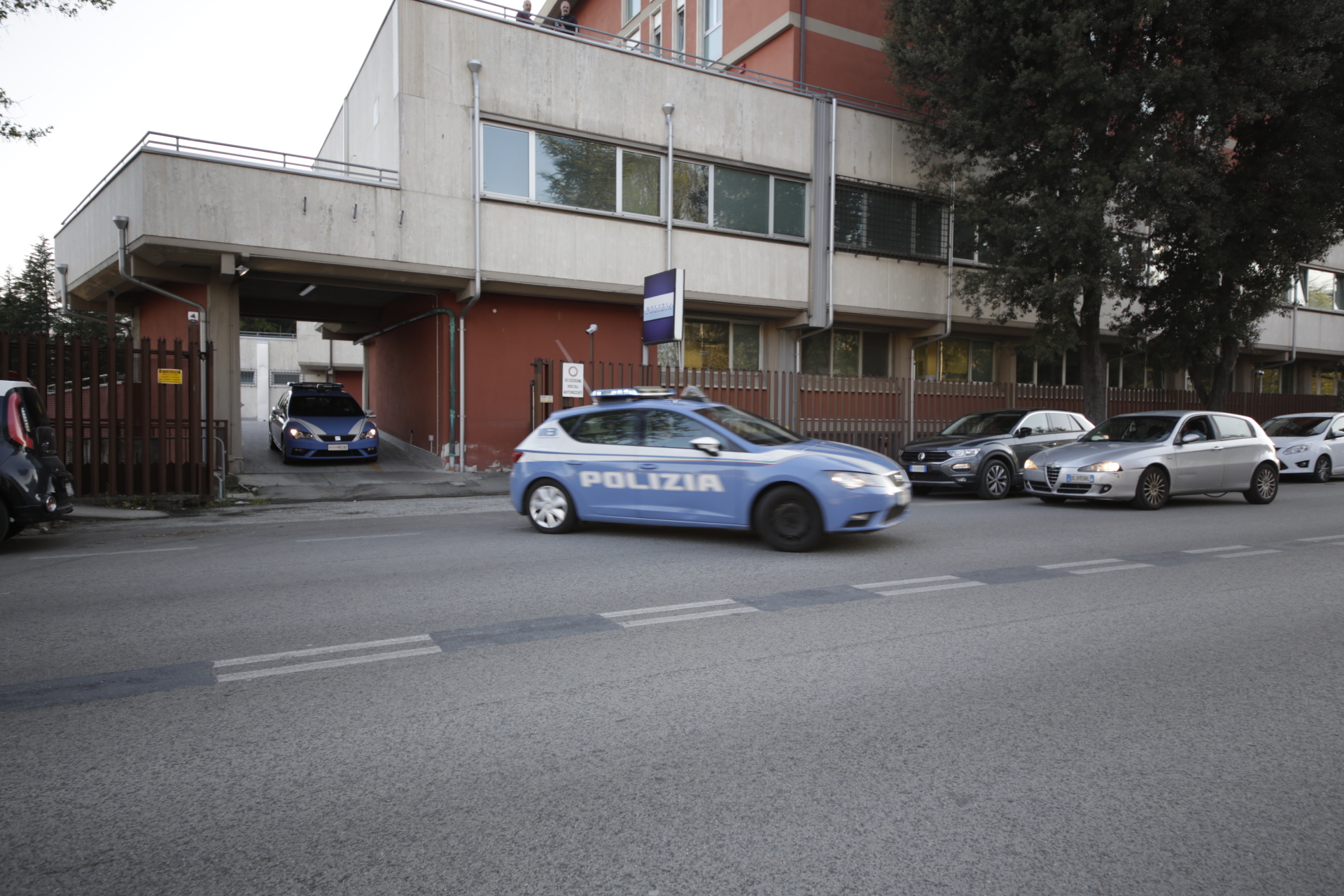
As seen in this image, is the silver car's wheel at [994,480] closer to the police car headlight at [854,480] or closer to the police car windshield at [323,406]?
the police car headlight at [854,480]

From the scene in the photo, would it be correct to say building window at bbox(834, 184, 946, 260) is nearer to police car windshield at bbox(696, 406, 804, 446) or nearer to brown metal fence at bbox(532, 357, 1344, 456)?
brown metal fence at bbox(532, 357, 1344, 456)

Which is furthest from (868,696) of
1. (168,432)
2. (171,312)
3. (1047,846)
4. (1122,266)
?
(171,312)

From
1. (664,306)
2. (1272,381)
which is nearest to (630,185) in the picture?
(664,306)

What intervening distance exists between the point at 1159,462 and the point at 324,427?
51.7ft

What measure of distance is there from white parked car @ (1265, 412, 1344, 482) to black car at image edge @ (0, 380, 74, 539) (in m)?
22.3

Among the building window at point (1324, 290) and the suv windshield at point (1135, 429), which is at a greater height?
the building window at point (1324, 290)

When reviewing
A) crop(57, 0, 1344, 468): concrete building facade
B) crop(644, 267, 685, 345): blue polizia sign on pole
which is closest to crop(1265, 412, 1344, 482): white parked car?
crop(57, 0, 1344, 468): concrete building facade

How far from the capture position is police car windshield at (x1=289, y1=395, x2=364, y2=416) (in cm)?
1909

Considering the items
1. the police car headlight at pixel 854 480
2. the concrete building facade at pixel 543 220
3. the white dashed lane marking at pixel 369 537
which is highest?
the concrete building facade at pixel 543 220

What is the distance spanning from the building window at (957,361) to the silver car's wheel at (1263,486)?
9.75 m

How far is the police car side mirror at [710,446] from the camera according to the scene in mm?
8859

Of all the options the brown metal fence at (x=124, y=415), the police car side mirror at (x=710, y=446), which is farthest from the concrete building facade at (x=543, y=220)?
the police car side mirror at (x=710, y=446)

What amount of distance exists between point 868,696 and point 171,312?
1957 centimetres

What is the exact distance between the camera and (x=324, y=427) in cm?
1833
